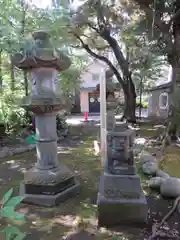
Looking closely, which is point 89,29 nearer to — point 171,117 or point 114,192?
point 171,117

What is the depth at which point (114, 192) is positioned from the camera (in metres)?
2.56

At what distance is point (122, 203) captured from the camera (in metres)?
2.46

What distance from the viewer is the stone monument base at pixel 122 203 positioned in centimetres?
244

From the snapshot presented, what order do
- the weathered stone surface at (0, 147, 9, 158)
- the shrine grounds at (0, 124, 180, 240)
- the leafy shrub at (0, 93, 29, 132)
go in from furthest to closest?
the leafy shrub at (0, 93, 29, 132), the weathered stone surface at (0, 147, 9, 158), the shrine grounds at (0, 124, 180, 240)

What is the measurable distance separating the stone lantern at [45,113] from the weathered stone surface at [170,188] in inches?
56.7

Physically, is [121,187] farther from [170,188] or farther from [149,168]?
[149,168]

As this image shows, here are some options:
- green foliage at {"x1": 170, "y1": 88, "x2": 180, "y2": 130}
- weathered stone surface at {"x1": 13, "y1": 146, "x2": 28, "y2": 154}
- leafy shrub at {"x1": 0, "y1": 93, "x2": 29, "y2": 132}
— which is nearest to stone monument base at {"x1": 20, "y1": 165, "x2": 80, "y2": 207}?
weathered stone surface at {"x1": 13, "y1": 146, "x2": 28, "y2": 154}

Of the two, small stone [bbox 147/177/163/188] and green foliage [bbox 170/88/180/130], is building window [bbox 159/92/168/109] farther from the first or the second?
small stone [bbox 147/177/163/188]

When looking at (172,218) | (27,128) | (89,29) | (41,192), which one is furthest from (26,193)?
(89,29)

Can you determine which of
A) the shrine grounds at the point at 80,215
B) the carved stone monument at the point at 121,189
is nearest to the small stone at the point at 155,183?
the shrine grounds at the point at 80,215

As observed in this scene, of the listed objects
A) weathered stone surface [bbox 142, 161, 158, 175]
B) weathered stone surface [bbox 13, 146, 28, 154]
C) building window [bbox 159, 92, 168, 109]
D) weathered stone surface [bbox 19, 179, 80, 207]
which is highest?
building window [bbox 159, 92, 168, 109]

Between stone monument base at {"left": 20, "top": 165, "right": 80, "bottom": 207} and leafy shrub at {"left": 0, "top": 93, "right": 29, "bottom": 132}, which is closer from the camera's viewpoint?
stone monument base at {"left": 20, "top": 165, "right": 80, "bottom": 207}

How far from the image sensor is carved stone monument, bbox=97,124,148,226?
245 centimetres

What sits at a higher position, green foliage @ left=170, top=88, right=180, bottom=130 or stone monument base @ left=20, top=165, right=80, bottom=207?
green foliage @ left=170, top=88, right=180, bottom=130
